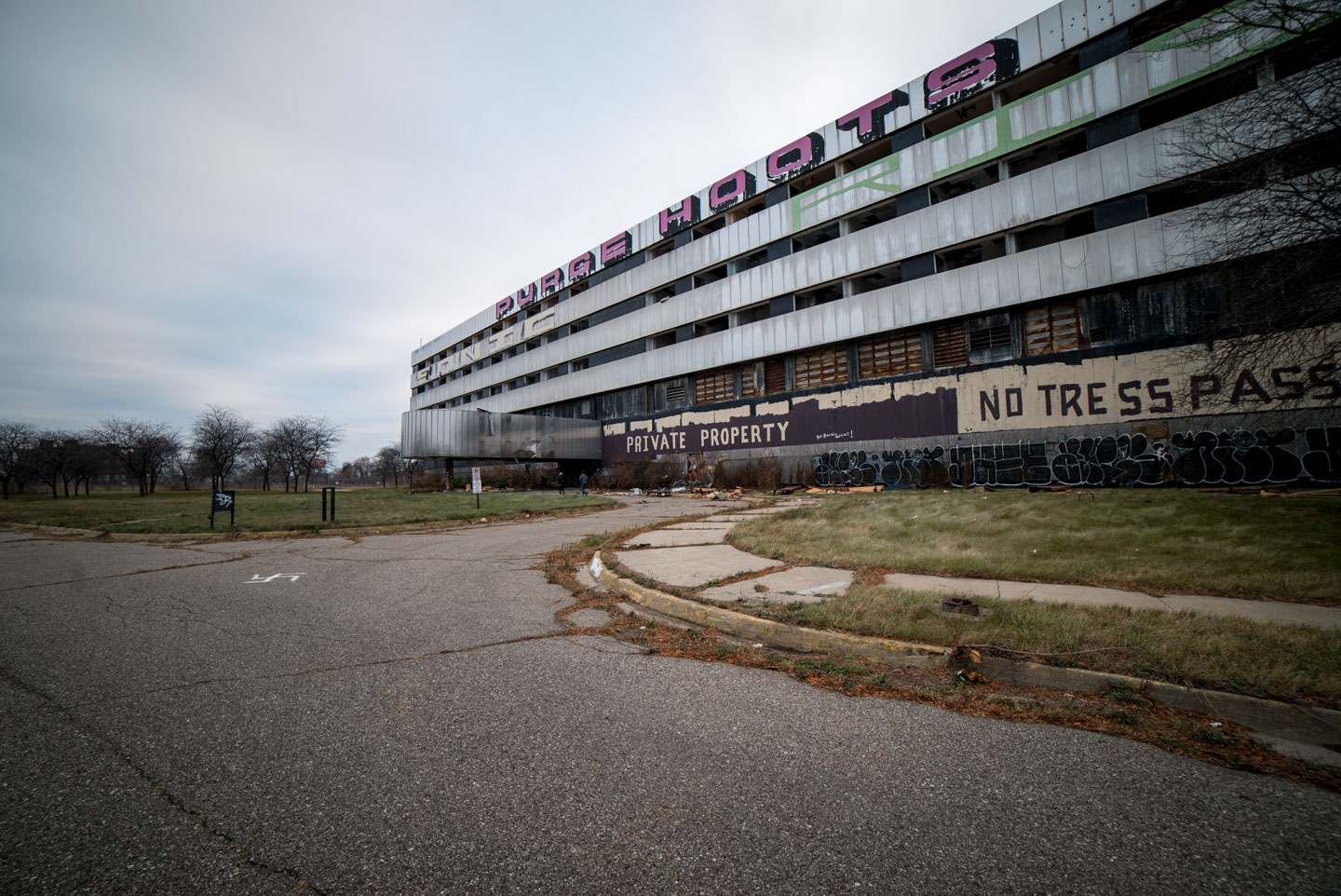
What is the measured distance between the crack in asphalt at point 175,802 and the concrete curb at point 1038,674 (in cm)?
349

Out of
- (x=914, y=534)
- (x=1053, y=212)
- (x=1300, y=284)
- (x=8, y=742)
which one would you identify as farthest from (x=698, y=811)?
(x=1053, y=212)

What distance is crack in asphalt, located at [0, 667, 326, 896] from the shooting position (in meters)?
1.95

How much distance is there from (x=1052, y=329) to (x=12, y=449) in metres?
80.5

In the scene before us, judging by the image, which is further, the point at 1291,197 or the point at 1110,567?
the point at 1291,197

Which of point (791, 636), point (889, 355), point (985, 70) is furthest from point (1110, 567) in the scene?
point (985, 70)

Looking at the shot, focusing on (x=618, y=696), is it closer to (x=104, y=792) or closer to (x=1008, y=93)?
(x=104, y=792)

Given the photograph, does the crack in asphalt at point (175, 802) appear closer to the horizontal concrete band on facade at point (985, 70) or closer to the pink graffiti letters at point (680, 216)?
the horizontal concrete band on facade at point (985, 70)

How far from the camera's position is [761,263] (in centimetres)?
2911

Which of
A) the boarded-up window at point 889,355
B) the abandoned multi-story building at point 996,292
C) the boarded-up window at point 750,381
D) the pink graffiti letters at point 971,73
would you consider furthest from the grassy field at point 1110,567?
the pink graffiti letters at point 971,73

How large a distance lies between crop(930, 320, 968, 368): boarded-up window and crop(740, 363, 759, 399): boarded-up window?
9081 millimetres

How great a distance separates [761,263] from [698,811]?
1159 inches

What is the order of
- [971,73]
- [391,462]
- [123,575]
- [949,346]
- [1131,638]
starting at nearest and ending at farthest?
1. [1131,638]
2. [123,575]
3. [971,73]
4. [949,346]
5. [391,462]

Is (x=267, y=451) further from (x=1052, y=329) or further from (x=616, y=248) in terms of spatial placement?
(x=1052, y=329)

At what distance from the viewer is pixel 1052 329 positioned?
20.0m
